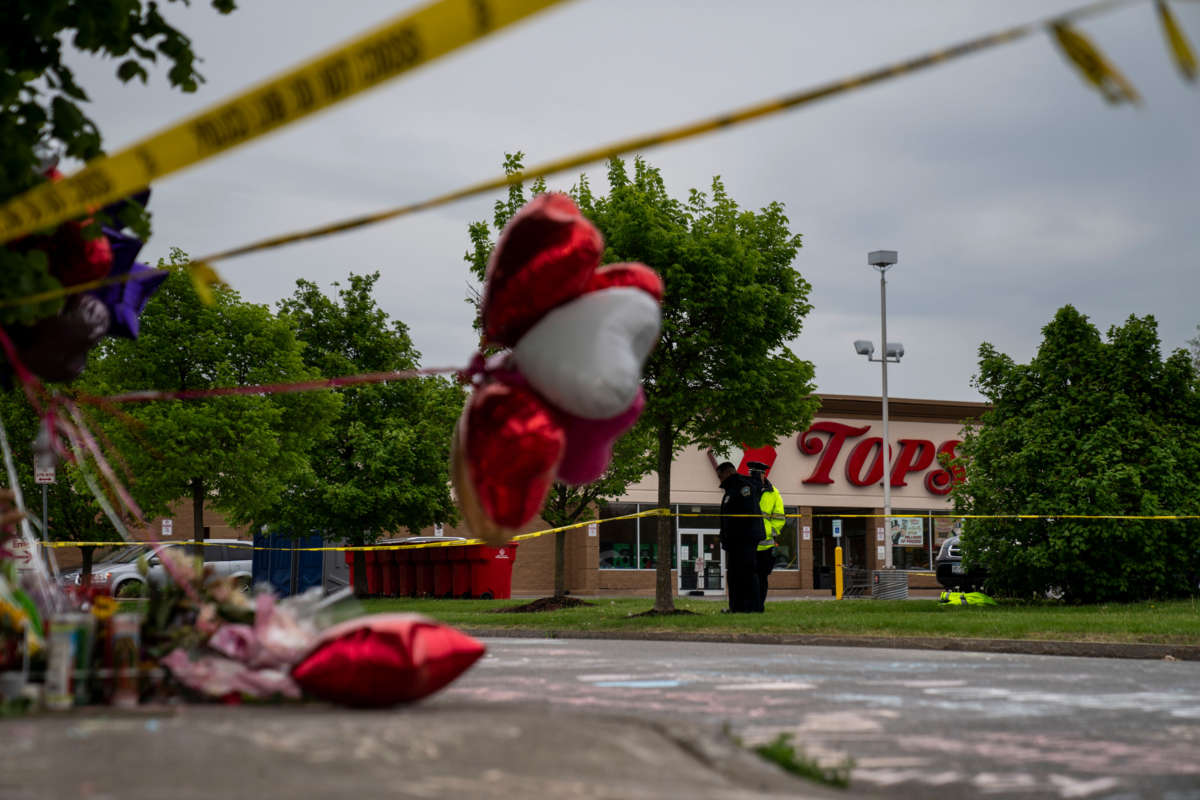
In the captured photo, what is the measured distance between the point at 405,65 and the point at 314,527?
86.1ft

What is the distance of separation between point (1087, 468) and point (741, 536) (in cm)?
542

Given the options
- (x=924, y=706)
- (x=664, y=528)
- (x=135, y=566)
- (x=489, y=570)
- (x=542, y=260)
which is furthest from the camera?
(x=135, y=566)

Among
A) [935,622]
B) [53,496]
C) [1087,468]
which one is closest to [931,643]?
[935,622]

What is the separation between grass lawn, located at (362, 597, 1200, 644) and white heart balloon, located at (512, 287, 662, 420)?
8470mm

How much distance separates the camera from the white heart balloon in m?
5.95

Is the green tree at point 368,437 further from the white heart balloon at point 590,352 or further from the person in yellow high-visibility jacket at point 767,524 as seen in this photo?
the white heart balloon at point 590,352

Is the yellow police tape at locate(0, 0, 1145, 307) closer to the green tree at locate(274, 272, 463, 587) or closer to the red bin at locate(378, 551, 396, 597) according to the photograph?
the green tree at locate(274, 272, 463, 587)

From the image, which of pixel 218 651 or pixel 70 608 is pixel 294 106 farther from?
pixel 70 608

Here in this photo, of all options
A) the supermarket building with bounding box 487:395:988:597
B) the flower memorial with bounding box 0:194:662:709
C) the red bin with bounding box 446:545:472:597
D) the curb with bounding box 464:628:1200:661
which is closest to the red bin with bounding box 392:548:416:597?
the red bin with bounding box 446:545:472:597

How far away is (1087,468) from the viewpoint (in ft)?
62.6

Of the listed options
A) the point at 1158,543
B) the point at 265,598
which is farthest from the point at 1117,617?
the point at 265,598

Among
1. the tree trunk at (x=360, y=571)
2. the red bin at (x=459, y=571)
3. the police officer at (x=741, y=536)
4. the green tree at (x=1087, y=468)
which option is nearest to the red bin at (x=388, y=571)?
the tree trunk at (x=360, y=571)

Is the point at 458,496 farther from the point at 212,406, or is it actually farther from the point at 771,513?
the point at 212,406

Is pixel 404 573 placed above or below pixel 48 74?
below
